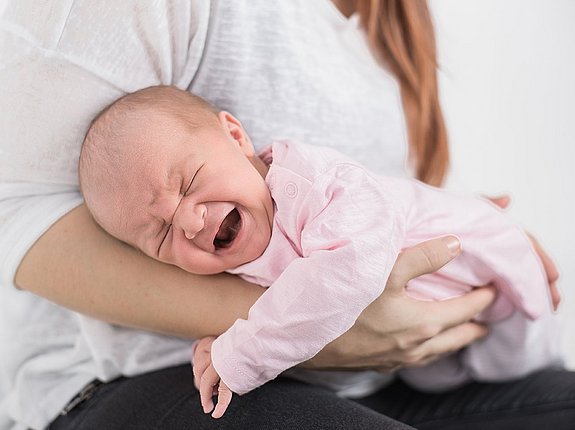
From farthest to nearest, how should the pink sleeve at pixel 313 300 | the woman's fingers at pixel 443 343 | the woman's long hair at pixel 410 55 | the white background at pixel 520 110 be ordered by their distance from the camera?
the white background at pixel 520 110 → the woman's long hair at pixel 410 55 → the woman's fingers at pixel 443 343 → the pink sleeve at pixel 313 300

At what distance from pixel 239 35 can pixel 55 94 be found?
0.26m

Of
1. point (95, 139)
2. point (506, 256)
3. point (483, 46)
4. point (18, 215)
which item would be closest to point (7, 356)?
point (18, 215)

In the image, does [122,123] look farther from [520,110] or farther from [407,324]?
[520,110]

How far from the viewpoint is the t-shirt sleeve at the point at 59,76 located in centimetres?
102

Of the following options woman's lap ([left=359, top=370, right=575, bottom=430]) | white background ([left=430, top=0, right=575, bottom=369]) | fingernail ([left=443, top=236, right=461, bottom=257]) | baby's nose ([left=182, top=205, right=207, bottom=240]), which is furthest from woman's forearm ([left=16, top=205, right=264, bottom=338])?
white background ([left=430, top=0, right=575, bottom=369])

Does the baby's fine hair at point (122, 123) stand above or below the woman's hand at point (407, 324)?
above

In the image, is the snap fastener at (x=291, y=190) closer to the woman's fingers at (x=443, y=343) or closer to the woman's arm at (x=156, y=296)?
the woman's arm at (x=156, y=296)

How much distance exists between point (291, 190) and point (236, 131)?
13 centimetres

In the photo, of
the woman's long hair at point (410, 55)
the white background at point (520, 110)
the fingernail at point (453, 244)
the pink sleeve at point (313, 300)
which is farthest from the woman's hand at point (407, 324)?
the white background at point (520, 110)

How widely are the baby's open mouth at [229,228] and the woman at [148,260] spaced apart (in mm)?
65

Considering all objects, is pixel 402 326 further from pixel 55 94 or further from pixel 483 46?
pixel 483 46

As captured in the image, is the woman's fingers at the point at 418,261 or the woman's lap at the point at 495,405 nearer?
the woman's fingers at the point at 418,261

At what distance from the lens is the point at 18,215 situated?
1085mm

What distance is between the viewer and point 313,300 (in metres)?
0.88
